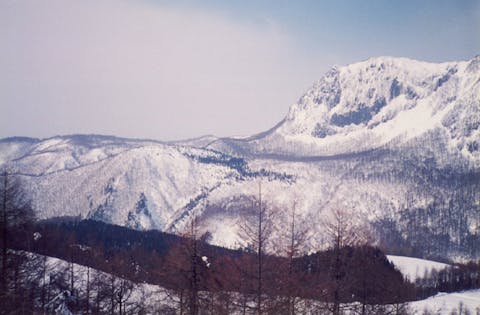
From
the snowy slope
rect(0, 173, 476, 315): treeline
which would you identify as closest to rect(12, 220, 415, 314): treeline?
rect(0, 173, 476, 315): treeline

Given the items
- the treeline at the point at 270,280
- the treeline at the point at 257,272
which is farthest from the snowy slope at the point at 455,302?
the treeline at the point at 257,272

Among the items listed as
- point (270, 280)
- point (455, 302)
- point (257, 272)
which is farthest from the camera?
point (455, 302)

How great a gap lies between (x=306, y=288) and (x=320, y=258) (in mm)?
5177

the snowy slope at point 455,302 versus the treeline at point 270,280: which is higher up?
the treeline at point 270,280

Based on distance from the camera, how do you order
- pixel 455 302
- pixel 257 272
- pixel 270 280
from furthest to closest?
pixel 455 302, pixel 257 272, pixel 270 280

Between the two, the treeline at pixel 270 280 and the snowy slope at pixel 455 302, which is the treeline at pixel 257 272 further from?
the snowy slope at pixel 455 302

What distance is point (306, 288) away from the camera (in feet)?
84.0

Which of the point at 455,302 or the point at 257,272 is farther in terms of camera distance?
the point at 455,302

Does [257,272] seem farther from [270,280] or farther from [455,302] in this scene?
[455,302]

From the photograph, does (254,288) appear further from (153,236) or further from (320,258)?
(153,236)

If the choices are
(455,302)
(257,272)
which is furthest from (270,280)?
(455,302)

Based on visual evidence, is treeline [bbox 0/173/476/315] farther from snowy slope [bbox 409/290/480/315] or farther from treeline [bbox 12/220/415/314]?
snowy slope [bbox 409/290/480/315]

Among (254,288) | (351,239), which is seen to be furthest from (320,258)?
(254,288)

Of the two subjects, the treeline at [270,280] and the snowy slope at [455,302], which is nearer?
the treeline at [270,280]
